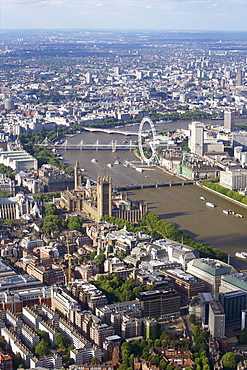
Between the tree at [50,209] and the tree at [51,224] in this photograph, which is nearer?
the tree at [51,224]

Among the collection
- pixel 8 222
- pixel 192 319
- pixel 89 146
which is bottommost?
pixel 89 146

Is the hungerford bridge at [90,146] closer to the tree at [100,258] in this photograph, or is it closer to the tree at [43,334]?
the tree at [100,258]

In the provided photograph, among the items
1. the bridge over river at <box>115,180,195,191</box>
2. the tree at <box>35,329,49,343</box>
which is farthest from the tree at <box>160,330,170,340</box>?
the bridge over river at <box>115,180,195,191</box>

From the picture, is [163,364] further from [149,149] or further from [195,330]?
[149,149]

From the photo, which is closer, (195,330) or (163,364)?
(163,364)

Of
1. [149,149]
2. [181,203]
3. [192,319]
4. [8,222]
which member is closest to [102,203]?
[8,222]

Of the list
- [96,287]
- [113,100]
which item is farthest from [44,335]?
[113,100]

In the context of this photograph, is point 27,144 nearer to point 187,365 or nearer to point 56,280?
point 56,280

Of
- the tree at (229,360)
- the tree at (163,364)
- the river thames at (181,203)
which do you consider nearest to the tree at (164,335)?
the tree at (163,364)
